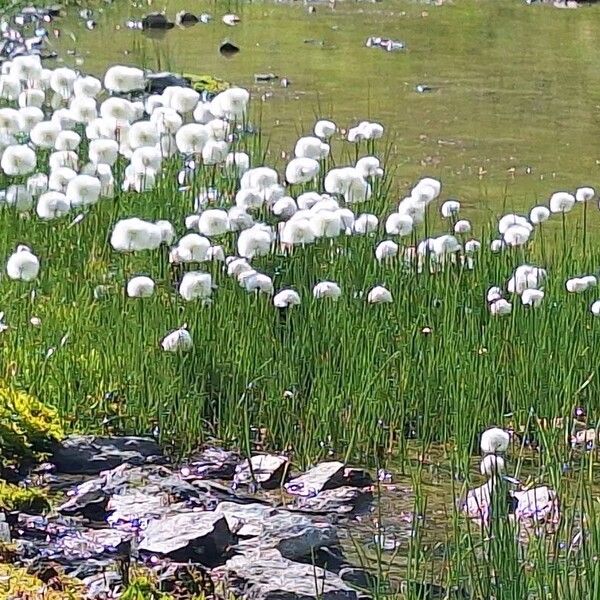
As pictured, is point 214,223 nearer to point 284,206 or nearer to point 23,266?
point 284,206

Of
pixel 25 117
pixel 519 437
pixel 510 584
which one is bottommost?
pixel 519 437

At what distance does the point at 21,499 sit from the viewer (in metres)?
3.25

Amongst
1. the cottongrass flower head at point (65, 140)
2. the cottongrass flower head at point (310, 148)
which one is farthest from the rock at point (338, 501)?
the cottongrass flower head at point (65, 140)

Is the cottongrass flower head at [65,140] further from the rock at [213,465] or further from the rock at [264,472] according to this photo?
the rock at [264,472]

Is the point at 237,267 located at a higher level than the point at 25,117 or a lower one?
lower

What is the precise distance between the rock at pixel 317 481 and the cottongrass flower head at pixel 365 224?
1.22 meters

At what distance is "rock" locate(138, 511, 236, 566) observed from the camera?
2.94 m

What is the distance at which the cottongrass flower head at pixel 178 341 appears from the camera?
3922 millimetres

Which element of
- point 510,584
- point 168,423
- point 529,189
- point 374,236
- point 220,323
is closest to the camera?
point 510,584

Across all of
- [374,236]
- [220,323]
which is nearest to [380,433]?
[220,323]

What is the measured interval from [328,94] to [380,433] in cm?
780

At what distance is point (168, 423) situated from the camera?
3.95 metres

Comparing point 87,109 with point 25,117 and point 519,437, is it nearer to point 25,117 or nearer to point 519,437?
point 25,117

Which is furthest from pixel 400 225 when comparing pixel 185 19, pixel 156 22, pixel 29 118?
pixel 185 19
